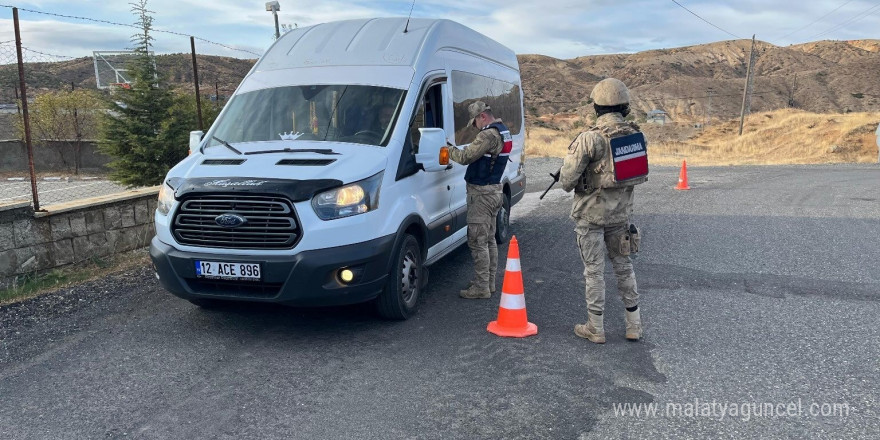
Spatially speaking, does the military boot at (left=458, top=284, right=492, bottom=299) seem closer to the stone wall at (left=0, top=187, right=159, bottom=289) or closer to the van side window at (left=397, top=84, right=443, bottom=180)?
the van side window at (left=397, top=84, right=443, bottom=180)

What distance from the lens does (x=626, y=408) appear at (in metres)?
3.60

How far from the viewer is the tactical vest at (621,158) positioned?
439 cm

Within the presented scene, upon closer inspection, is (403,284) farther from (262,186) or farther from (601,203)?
(601,203)

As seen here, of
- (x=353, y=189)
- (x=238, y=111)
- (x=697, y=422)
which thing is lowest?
(x=697, y=422)

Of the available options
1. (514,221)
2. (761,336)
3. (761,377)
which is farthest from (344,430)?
(514,221)

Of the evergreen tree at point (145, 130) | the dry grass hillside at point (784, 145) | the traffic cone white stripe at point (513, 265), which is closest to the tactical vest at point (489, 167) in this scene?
the traffic cone white stripe at point (513, 265)

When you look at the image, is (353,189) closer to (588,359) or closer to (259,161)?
(259,161)

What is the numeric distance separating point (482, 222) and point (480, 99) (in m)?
2.06

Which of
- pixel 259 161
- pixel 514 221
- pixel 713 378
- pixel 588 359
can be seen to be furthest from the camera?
pixel 514 221

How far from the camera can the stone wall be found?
5.93m

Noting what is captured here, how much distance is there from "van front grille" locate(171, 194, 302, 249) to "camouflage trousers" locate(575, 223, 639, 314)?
2118 mm

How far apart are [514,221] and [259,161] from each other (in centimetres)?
590

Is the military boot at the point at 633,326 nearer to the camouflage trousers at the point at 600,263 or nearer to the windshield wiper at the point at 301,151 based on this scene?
the camouflage trousers at the point at 600,263

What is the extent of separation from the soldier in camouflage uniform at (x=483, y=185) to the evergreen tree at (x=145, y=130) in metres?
10.9
